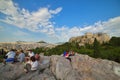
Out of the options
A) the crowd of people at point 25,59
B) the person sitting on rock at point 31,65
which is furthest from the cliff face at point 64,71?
the crowd of people at point 25,59

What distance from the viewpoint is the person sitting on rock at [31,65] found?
48.9ft

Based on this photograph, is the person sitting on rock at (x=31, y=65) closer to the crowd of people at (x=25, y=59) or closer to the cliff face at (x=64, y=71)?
the crowd of people at (x=25, y=59)

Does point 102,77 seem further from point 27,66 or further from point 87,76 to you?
point 27,66

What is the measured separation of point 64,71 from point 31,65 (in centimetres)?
333

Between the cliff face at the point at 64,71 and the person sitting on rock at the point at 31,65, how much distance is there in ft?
1.44

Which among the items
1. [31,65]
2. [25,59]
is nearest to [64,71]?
[31,65]

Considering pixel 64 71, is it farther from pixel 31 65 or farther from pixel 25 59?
pixel 25 59

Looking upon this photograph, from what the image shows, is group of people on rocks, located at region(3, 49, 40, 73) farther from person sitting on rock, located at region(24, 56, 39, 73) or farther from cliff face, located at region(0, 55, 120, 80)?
cliff face, located at region(0, 55, 120, 80)

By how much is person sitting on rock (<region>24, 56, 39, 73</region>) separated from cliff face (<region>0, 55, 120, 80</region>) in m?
0.44

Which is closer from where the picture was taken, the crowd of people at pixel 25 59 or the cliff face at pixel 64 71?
the cliff face at pixel 64 71

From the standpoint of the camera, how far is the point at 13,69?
627 inches

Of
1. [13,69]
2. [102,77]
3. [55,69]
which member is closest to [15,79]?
[13,69]

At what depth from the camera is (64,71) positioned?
1433 cm

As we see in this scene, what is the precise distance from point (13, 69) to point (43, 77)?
395 centimetres
